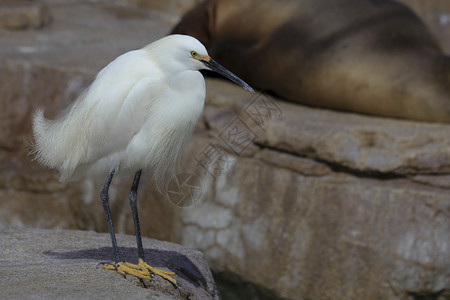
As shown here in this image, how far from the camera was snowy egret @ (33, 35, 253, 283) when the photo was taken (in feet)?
7.38

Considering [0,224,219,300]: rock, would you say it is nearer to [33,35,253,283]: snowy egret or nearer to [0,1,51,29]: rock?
[33,35,253,283]: snowy egret

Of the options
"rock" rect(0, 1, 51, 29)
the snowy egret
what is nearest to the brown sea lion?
"rock" rect(0, 1, 51, 29)

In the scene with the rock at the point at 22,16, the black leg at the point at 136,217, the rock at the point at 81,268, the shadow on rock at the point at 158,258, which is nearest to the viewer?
the rock at the point at 81,268

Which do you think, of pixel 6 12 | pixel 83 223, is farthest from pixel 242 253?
pixel 6 12

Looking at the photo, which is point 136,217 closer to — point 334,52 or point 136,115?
point 136,115

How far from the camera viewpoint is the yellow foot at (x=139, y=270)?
2340 mm

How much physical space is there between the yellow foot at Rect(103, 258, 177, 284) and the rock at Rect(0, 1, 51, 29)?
3.97 m

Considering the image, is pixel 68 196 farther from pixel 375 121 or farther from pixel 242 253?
pixel 375 121

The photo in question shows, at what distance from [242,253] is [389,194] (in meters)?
0.82

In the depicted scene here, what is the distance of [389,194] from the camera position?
3496mm

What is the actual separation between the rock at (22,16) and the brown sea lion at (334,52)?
59.9 inches

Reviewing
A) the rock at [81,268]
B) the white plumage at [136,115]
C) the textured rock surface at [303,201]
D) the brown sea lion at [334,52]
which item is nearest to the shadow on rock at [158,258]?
the rock at [81,268]

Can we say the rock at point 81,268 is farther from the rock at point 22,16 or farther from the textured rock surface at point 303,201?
the rock at point 22,16

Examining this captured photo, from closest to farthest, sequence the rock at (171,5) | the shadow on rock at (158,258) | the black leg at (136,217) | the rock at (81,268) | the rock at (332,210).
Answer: the rock at (81,268), the black leg at (136,217), the shadow on rock at (158,258), the rock at (332,210), the rock at (171,5)
